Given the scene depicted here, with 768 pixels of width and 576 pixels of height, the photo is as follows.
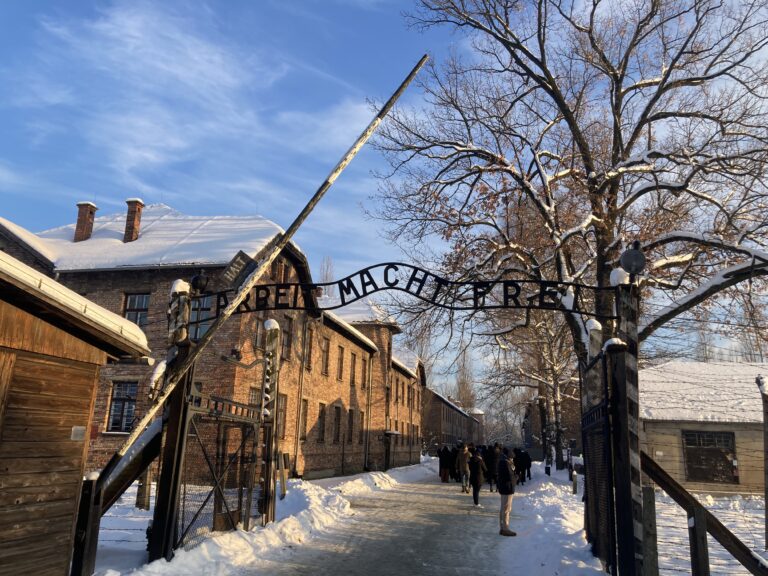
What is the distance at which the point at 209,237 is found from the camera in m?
22.8

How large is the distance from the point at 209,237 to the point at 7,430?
1769cm

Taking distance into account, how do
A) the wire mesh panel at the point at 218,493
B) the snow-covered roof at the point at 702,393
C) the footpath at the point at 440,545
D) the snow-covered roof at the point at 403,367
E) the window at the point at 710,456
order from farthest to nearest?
the snow-covered roof at the point at 403,367 < the snow-covered roof at the point at 702,393 < the window at the point at 710,456 < the wire mesh panel at the point at 218,493 < the footpath at the point at 440,545

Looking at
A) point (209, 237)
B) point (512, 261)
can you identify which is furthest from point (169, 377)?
point (209, 237)

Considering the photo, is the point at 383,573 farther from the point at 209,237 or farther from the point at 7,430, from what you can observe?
the point at 209,237

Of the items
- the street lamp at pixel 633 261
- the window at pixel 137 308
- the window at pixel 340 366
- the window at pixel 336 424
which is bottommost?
the window at pixel 336 424

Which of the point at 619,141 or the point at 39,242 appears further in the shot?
the point at 39,242

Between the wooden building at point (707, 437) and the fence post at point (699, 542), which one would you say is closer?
the fence post at point (699, 542)

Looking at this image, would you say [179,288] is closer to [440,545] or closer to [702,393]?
[440,545]

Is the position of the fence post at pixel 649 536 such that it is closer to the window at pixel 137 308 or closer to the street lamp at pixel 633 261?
the street lamp at pixel 633 261

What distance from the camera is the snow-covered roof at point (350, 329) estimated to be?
2799 cm

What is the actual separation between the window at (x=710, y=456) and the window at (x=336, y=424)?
1587cm

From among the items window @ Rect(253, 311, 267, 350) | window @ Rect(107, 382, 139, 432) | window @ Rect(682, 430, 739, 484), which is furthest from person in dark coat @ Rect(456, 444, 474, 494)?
window @ Rect(107, 382, 139, 432)

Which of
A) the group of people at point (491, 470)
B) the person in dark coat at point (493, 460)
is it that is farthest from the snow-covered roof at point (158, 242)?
the person in dark coat at point (493, 460)

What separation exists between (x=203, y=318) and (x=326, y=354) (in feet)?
31.4
